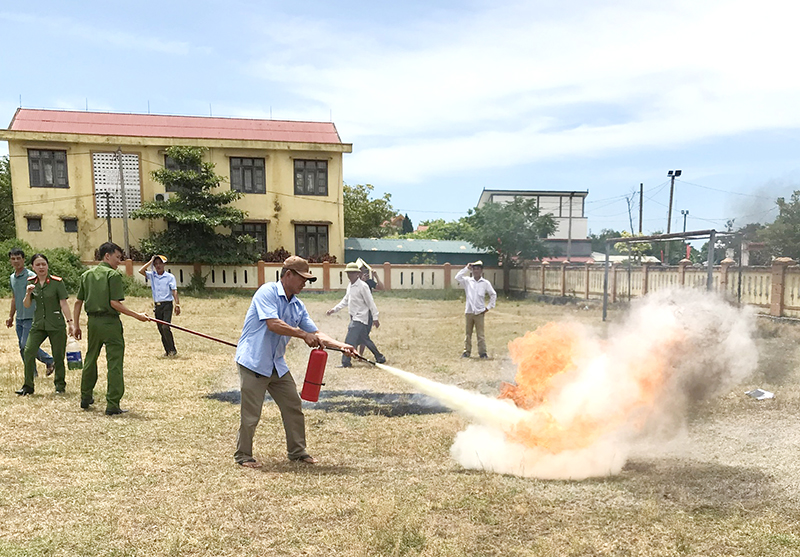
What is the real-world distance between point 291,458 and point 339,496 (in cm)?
112

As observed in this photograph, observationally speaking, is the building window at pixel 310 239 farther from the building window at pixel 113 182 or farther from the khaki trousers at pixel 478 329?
the khaki trousers at pixel 478 329

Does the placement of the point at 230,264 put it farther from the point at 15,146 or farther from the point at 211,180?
the point at 15,146

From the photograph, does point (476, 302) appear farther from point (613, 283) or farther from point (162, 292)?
point (613, 283)

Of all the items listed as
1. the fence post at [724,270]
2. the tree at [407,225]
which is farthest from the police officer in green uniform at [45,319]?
the tree at [407,225]

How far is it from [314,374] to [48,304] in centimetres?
476

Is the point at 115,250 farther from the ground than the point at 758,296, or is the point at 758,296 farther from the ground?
the point at 115,250

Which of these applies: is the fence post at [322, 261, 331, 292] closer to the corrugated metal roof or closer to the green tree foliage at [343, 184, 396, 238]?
the corrugated metal roof

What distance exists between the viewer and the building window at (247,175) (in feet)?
99.2

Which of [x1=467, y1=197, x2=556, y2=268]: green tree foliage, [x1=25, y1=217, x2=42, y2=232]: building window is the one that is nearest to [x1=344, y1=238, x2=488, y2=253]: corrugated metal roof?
[x1=467, y1=197, x2=556, y2=268]: green tree foliage

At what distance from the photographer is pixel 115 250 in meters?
7.22

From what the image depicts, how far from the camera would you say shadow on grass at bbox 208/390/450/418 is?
7.80 meters

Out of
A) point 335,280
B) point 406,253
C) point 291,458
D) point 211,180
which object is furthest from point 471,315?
point 406,253

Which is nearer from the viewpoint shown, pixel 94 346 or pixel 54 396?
pixel 94 346

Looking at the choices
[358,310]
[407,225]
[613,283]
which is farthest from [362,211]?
[407,225]
